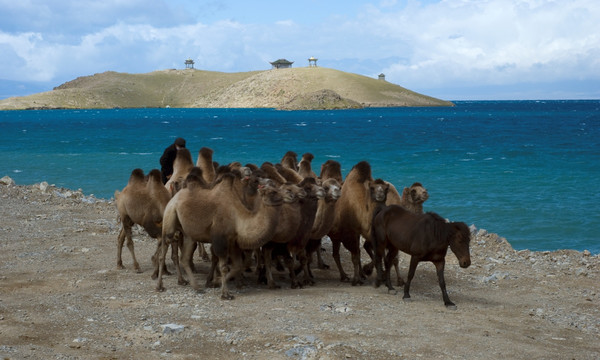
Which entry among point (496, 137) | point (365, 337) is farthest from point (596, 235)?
point (496, 137)

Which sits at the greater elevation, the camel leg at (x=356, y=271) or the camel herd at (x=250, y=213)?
the camel herd at (x=250, y=213)

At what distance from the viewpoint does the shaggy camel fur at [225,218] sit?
10.4 metres

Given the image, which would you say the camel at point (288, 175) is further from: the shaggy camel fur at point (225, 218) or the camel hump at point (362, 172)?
the shaggy camel fur at point (225, 218)

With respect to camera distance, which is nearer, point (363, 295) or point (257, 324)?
point (257, 324)

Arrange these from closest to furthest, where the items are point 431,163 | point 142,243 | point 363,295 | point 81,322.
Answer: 1. point 81,322
2. point 363,295
3. point 142,243
4. point 431,163

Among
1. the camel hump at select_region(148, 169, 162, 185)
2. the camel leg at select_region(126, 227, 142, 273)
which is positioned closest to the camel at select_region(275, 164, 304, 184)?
the camel hump at select_region(148, 169, 162, 185)

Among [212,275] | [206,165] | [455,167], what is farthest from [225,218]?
[455,167]

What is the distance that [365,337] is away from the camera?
27.8ft

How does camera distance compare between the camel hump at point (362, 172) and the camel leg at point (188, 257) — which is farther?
the camel hump at point (362, 172)

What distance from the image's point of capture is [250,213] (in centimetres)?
1051

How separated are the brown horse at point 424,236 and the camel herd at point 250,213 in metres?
0.60

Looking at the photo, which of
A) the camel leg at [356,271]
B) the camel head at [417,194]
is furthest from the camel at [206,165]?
the camel head at [417,194]

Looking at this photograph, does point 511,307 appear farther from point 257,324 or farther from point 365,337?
point 257,324

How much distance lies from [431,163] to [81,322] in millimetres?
39957
